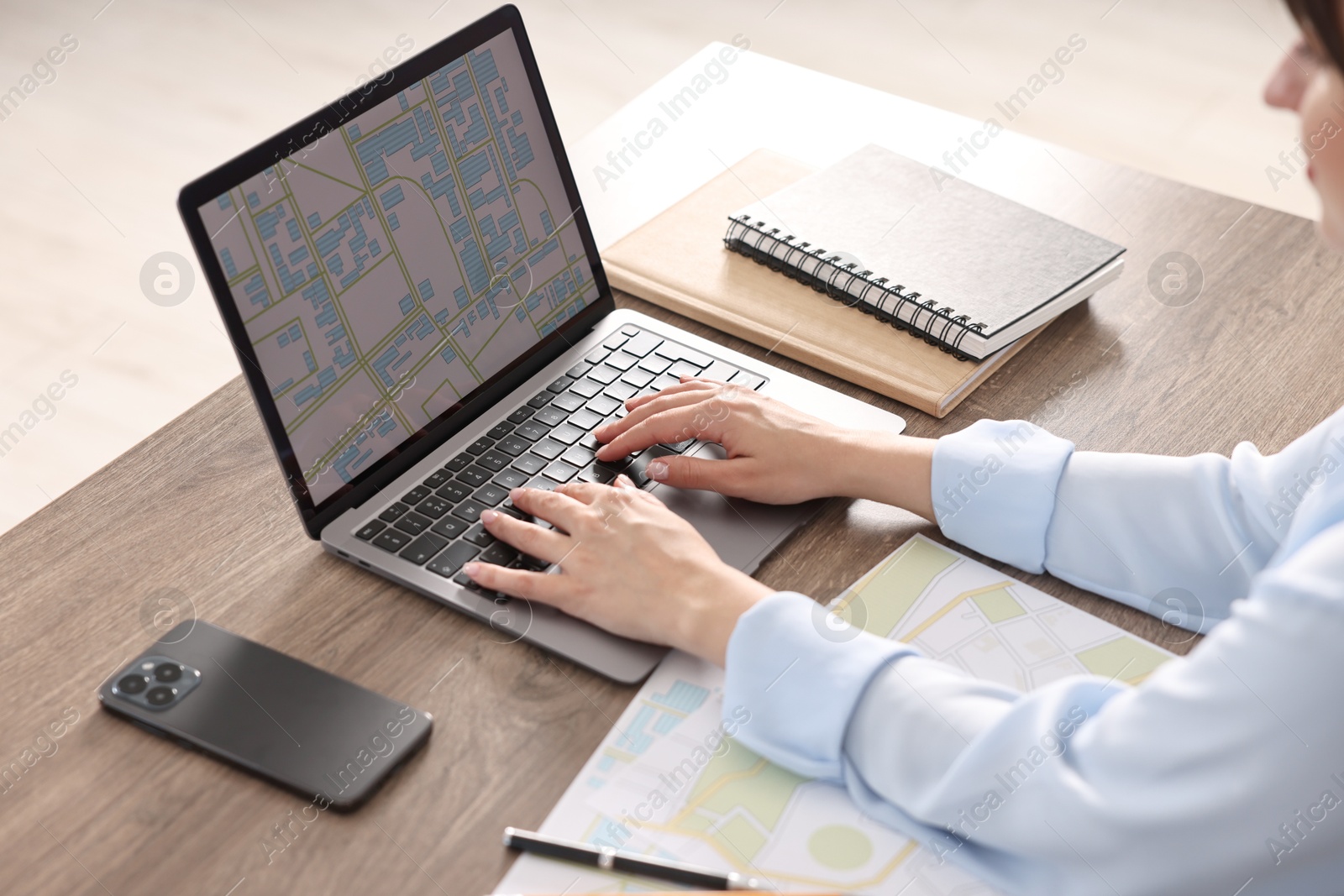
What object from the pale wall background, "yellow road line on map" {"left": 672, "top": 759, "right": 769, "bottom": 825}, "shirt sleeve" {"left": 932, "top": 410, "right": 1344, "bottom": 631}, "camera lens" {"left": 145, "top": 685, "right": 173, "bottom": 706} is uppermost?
"camera lens" {"left": 145, "top": 685, "right": 173, "bottom": 706}

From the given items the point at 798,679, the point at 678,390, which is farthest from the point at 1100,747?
the point at 678,390

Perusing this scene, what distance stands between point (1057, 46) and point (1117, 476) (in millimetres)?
2724

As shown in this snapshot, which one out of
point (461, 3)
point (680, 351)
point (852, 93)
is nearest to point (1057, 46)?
point (461, 3)

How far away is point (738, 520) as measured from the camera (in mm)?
974

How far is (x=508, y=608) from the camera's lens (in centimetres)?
88

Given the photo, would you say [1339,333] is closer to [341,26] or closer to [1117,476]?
[1117,476]

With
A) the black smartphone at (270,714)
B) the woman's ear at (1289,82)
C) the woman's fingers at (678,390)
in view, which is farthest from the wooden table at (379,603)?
the woman's ear at (1289,82)

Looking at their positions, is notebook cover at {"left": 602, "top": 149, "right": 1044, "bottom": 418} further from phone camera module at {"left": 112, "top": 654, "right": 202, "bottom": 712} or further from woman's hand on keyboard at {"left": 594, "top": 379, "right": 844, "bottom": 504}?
phone camera module at {"left": 112, "top": 654, "right": 202, "bottom": 712}

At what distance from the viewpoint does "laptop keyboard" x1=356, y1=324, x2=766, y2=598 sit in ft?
3.04

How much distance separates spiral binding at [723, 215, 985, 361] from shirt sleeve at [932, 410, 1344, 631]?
19 cm

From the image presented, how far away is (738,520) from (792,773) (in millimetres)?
250

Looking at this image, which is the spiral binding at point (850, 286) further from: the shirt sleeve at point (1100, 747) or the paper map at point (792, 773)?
the shirt sleeve at point (1100, 747)

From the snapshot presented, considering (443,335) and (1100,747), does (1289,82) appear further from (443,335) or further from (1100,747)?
(443,335)

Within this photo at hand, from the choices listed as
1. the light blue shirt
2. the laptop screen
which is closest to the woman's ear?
the light blue shirt
